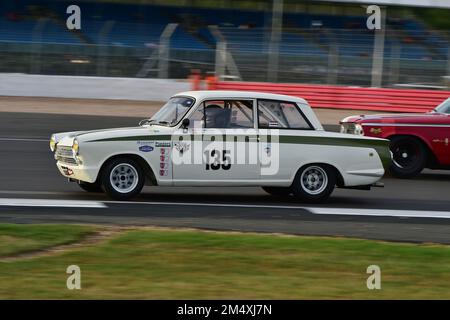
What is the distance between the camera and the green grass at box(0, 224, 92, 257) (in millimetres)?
8328

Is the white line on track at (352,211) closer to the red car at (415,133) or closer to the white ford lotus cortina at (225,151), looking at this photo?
the white ford lotus cortina at (225,151)

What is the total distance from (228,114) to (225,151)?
1.66ft

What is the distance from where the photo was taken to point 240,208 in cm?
1131

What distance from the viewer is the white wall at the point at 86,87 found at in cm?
2866

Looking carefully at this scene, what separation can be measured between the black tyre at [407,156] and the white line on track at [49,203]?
5.62 meters

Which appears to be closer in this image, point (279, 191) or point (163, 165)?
point (163, 165)

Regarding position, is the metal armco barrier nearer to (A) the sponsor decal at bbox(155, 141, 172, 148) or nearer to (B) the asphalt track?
(B) the asphalt track

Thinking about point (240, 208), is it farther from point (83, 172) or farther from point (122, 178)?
point (83, 172)

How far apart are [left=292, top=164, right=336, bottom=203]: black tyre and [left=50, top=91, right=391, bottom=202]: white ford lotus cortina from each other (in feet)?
0.04

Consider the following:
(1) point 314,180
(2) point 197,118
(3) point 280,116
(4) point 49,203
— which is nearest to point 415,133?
(1) point 314,180

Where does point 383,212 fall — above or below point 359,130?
below

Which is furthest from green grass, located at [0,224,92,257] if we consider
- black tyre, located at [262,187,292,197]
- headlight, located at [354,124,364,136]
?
headlight, located at [354,124,364,136]

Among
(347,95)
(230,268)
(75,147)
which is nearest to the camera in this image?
(230,268)

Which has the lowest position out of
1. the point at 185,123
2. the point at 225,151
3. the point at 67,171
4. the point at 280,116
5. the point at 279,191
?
the point at 279,191
